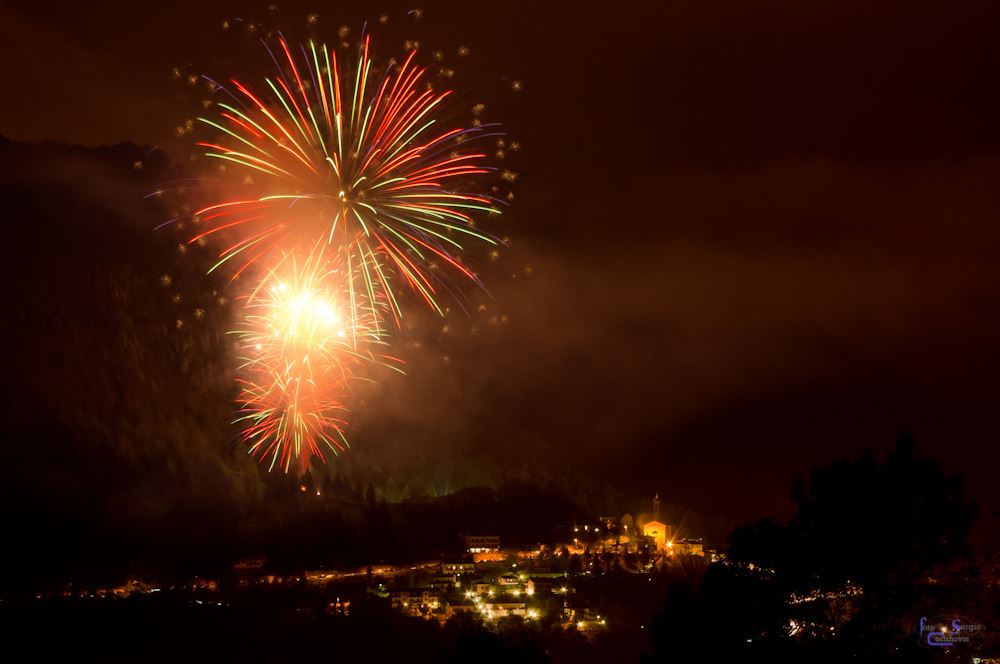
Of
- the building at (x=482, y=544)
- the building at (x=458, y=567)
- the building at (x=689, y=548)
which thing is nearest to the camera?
the building at (x=458, y=567)

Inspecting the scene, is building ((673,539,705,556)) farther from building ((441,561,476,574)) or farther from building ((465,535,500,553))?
building ((441,561,476,574))

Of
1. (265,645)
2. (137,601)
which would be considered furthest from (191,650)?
(137,601)

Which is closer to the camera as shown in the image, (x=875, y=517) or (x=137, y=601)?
(x=875, y=517)

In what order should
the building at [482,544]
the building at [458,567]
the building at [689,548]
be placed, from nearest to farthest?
the building at [458,567] → the building at [689,548] → the building at [482,544]

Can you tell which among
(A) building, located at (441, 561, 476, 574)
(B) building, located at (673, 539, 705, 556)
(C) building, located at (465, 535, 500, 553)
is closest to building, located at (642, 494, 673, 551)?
(B) building, located at (673, 539, 705, 556)

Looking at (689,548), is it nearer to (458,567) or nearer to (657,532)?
(657,532)

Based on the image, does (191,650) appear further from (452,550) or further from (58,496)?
(452,550)

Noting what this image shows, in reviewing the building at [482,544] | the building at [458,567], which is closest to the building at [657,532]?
the building at [482,544]

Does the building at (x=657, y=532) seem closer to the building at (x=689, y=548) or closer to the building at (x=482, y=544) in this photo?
the building at (x=689, y=548)

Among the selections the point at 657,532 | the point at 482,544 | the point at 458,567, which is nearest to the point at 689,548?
the point at 657,532

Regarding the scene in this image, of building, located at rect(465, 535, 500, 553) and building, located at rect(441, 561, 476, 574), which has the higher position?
building, located at rect(465, 535, 500, 553)

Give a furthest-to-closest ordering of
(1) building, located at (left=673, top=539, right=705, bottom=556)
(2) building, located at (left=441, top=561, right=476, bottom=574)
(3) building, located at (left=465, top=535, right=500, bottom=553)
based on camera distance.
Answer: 1. (3) building, located at (left=465, top=535, right=500, bottom=553)
2. (1) building, located at (left=673, top=539, right=705, bottom=556)
3. (2) building, located at (left=441, top=561, right=476, bottom=574)
